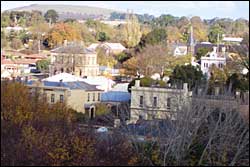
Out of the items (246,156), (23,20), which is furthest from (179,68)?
(23,20)

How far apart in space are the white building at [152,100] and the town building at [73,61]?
470 centimetres

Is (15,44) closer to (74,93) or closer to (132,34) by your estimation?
(132,34)

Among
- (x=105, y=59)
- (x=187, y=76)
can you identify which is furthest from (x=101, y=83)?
(x=105, y=59)

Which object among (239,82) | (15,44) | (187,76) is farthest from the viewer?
(15,44)

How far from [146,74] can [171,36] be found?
25.5ft

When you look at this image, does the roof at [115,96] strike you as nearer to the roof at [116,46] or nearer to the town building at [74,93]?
the town building at [74,93]

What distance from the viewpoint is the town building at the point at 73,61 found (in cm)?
1252

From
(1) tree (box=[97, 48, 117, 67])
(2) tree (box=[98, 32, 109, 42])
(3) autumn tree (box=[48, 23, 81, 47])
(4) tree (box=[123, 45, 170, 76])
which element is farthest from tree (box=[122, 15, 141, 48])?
(4) tree (box=[123, 45, 170, 76])

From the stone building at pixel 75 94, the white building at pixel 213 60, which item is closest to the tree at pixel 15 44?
the white building at pixel 213 60

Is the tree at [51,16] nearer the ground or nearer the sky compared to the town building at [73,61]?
nearer the sky

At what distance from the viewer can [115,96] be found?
29.6 ft

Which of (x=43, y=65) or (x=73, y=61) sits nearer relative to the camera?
(x=73, y=61)

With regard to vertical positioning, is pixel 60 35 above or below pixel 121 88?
above

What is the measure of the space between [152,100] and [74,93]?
4.61 ft
